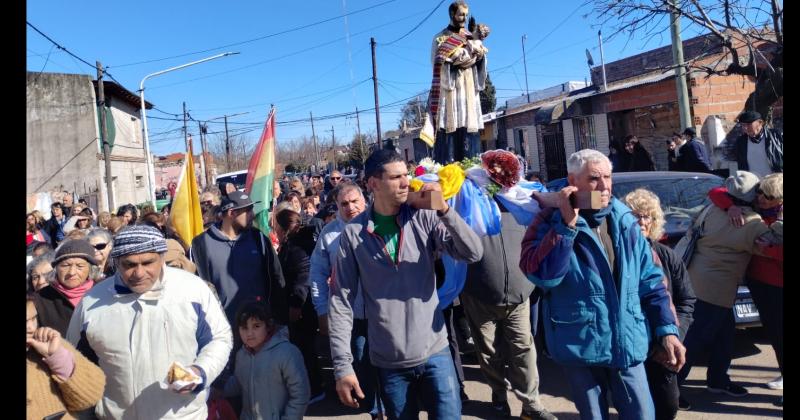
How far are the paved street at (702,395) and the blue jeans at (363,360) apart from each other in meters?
0.40

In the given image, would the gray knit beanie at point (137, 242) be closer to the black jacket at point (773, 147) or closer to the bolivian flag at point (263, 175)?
the bolivian flag at point (263, 175)

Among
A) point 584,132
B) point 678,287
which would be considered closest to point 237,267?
point 678,287

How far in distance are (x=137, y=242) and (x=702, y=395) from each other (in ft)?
14.4

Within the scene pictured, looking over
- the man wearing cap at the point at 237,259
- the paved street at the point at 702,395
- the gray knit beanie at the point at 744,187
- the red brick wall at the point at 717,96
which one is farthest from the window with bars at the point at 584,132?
the man wearing cap at the point at 237,259

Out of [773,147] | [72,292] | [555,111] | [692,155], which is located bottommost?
[72,292]

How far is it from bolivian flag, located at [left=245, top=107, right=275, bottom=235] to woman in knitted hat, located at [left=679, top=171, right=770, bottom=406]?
4.04 meters

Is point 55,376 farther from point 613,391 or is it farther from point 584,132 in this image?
point 584,132

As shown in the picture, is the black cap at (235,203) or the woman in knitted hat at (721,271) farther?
the black cap at (235,203)

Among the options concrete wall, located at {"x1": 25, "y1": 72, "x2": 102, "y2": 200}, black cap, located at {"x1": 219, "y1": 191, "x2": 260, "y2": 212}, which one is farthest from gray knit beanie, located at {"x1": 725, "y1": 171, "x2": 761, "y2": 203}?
concrete wall, located at {"x1": 25, "y1": 72, "x2": 102, "y2": 200}

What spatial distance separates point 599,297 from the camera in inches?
117

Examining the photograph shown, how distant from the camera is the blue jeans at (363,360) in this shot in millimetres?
4625

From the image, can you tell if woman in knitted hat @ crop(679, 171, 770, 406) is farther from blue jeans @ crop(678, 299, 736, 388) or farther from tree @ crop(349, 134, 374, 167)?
tree @ crop(349, 134, 374, 167)
